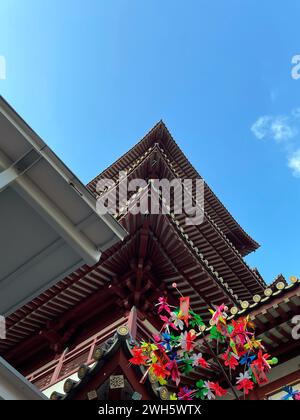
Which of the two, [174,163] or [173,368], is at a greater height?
[174,163]

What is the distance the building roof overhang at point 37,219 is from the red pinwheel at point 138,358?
1086 millimetres

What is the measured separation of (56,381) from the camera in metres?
8.51

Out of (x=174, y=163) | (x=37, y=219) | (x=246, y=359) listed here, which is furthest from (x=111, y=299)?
(x=174, y=163)

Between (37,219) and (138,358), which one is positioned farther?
(138,358)

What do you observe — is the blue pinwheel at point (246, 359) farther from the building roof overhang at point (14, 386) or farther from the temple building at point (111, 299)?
the temple building at point (111, 299)

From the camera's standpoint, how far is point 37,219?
14.5ft

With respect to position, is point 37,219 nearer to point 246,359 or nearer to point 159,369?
point 159,369

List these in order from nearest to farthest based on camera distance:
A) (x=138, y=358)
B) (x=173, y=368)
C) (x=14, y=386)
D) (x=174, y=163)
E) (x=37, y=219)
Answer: (x=14, y=386) < (x=37, y=219) < (x=138, y=358) < (x=173, y=368) < (x=174, y=163)

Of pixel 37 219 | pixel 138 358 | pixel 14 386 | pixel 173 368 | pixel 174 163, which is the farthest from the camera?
pixel 174 163

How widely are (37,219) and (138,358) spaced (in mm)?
1807

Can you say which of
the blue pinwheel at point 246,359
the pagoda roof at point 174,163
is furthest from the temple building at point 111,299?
the pagoda roof at point 174,163

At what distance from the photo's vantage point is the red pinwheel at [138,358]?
448cm
